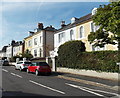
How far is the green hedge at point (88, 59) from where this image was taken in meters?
13.7

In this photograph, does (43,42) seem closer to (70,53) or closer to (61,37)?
(61,37)

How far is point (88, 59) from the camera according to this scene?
16312 mm

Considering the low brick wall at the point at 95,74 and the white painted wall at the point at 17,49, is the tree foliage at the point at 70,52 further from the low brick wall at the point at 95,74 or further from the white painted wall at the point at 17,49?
the white painted wall at the point at 17,49

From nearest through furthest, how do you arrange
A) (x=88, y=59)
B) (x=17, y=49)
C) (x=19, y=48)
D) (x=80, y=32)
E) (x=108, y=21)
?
(x=108, y=21) < (x=88, y=59) < (x=80, y=32) < (x=19, y=48) < (x=17, y=49)

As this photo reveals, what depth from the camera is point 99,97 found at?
7449 millimetres

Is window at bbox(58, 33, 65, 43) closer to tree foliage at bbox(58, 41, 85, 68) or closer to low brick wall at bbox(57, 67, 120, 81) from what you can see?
tree foliage at bbox(58, 41, 85, 68)

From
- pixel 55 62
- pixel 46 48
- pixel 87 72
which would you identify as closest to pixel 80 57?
pixel 87 72

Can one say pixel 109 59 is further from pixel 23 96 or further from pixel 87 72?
pixel 23 96

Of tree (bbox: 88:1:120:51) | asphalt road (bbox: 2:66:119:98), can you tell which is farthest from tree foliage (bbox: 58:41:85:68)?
asphalt road (bbox: 2:66:119:98)

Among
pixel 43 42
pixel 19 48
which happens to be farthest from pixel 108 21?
pixel 19 48

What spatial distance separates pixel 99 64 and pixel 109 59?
1.22 m

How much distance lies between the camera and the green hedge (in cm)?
1367

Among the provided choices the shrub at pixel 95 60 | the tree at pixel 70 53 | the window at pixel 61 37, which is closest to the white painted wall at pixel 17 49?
the window at pixel 61 37

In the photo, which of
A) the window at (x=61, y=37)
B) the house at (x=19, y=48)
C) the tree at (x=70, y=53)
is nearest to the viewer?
the tree at (x=70, y=53)
